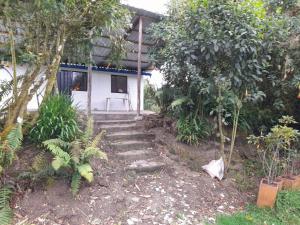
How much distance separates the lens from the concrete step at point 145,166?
5.62 m

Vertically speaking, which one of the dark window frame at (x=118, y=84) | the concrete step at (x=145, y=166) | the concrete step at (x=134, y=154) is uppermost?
the dark window frame at (x=118, y=84)

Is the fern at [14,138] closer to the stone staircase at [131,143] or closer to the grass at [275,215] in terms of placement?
the stone staircase at [131,143]

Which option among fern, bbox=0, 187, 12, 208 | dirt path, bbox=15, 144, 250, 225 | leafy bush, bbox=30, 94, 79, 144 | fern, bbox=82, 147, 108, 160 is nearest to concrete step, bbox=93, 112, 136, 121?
leafy bush, bbox=30, 94, 79, 144

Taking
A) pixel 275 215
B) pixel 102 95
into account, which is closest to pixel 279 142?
pixel 275 215

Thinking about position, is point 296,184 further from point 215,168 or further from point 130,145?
point 130,145

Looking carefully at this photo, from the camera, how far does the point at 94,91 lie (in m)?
12.6

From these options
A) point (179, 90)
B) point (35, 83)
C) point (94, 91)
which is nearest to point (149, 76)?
point (94, 91)

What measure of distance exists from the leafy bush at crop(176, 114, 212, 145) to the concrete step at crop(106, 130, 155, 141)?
0.81m

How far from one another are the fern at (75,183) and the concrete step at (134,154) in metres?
1.50

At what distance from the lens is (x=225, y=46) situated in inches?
215

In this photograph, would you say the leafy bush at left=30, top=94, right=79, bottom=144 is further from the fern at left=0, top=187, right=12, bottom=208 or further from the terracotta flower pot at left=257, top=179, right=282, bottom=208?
the terracotta flower pot at left=257, top=179, right=282, bottom=208

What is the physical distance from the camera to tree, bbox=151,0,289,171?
544 cm

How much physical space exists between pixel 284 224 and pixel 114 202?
262 cm

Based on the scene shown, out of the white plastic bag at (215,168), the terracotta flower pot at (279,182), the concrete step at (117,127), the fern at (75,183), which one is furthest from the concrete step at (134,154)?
the terracotta flower pot at (279,182)
